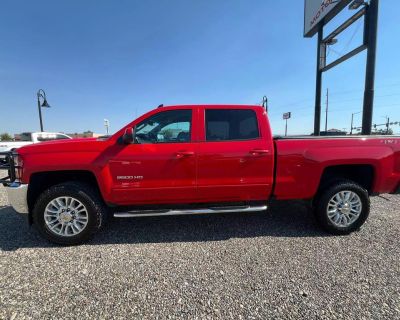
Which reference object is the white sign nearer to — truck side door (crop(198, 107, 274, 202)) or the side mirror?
truck side door (crop(198, 107, 274, 202))

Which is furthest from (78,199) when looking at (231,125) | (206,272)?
(231,125)

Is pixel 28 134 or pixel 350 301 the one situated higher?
pixel 28 134

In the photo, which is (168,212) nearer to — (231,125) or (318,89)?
(231,125)

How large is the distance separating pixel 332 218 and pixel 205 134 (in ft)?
7.29

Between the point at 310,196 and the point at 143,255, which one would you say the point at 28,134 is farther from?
the point at 310,196

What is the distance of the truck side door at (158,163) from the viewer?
3092mm

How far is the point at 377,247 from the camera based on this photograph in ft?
9.74

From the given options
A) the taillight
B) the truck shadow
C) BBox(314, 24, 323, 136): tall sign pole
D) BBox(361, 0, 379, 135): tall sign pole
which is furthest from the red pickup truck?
BBox(314, 24, 323, 136): tall sign pole

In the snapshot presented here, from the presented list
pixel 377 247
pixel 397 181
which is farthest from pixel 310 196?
pixel 397 181

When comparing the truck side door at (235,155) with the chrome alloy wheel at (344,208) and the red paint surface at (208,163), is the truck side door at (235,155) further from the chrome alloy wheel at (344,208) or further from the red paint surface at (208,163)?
the chrome alloy wheel at (344,208)

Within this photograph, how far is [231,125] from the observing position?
11.0 feet

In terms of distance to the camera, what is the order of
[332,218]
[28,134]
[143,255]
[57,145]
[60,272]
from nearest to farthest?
[60,272], [143,255], [57,145], [332,218], [28,134]

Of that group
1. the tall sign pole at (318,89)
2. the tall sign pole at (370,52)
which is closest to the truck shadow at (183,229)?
the tall sign pole at (370,52)

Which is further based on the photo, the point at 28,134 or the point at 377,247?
the point at 28,134
